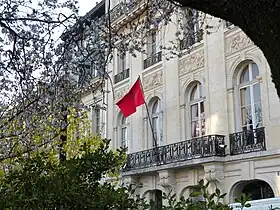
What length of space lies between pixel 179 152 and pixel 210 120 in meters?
1.94

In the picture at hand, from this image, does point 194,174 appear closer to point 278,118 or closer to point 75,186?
point 278,118

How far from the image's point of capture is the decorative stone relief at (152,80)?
22881mm

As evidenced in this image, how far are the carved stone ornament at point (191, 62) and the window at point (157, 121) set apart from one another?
8.45 feet

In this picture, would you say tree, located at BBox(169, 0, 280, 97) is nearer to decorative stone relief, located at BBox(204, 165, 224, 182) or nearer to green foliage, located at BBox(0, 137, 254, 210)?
green foliage, located at BBox(0, 137, 254, 210)

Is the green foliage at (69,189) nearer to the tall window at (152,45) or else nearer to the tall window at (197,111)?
the tall window at (197,111)

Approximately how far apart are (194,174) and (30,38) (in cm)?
1204

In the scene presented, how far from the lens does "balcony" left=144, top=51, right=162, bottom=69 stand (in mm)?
23156

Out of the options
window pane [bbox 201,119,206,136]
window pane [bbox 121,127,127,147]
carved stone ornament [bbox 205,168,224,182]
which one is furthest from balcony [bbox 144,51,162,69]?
carved stone ornament [bbox 205,168,224,182]

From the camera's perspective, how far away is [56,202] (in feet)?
13.5

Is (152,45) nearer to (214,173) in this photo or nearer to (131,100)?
(131,100)

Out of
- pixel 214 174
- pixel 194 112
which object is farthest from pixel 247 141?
pixel 194 112

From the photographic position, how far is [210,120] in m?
19.0

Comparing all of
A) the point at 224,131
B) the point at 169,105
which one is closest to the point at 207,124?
the point at 224,131

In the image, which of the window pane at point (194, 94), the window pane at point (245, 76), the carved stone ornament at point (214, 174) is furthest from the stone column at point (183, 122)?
the window pane at point (245, 76)
